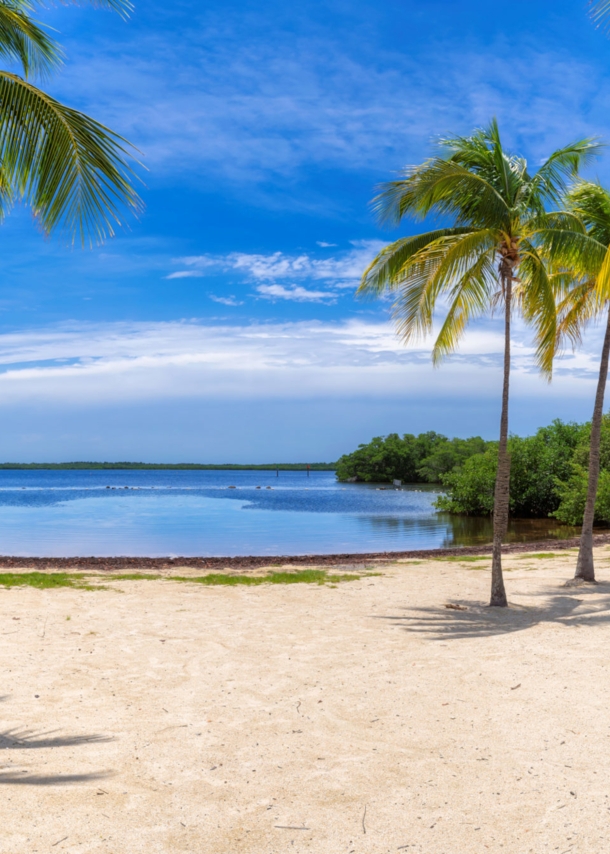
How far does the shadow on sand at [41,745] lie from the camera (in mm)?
4340

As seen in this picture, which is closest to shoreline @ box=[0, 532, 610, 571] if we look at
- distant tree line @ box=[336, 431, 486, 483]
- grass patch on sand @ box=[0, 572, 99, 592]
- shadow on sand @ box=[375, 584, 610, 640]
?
grass patch on sand @ box=[0, 572, 99, 592]

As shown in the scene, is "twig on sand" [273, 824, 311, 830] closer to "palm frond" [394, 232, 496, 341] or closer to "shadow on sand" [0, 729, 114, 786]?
"shadow on sand" [0, 729, 114, 786]

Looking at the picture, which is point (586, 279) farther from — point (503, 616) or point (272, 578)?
point (272, 578)

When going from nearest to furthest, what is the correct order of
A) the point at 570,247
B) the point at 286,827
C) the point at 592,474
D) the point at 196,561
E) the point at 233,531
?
the point at 286,827
the point at 570,247
the point at 592,474
the point at 196,561
the point at 233,531

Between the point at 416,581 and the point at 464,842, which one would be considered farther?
the point at 416,581

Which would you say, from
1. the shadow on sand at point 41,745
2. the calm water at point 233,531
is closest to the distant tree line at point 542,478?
the calm water at point 233,531

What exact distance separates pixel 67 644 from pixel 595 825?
617 cm

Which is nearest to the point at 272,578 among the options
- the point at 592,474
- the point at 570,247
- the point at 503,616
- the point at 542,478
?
the point at 503,616

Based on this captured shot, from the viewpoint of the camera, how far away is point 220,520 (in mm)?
34344

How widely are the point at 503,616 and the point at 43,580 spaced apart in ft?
28.0

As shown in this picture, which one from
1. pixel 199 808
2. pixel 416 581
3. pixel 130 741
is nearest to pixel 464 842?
pixel 199 808

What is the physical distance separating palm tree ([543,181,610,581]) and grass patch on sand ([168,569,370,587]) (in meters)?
4.62

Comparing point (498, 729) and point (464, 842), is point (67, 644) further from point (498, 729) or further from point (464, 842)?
point (464, 842)

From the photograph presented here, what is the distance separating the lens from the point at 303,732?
5.33m
